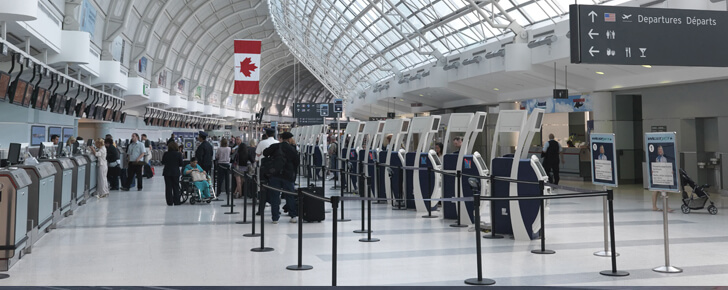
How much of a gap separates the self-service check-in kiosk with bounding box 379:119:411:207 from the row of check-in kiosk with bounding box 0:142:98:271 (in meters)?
5.92

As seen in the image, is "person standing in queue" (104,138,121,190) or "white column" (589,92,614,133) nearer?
"person standing in queue" (104,138,121,190)

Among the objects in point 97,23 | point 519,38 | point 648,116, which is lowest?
point 648,116

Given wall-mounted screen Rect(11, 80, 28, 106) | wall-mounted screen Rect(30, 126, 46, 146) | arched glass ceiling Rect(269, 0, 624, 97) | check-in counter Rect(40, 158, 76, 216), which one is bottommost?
check-in counter Rect(40, 158, 76, 216)

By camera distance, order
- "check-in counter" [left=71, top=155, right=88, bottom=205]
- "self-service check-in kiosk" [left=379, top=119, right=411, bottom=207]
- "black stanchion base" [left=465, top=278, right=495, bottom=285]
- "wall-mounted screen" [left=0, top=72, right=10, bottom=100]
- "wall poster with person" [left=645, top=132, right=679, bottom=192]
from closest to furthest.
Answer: "black stanchion base" [left=465, top=278, right=495, bottom=285] → "wall poster with person" [left=645, top=132, right=679, bottom=192] → "check-in counter" [left=71, top=155, right=88, bottom=205] → "wall-mounted screen" [left=0, top=72, right=10, bottom=100] → "self-service check-in kiosk" [left=379, top=119, right=411, bottom=207]

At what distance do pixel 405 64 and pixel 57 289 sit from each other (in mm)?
29547

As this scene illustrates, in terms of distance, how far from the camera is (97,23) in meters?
25.0

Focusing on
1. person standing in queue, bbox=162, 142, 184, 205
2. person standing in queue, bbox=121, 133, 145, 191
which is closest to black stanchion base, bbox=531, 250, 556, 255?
person standing in queue, bbox=162, 142, 184, 205

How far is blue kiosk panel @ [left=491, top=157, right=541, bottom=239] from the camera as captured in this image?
325 inches

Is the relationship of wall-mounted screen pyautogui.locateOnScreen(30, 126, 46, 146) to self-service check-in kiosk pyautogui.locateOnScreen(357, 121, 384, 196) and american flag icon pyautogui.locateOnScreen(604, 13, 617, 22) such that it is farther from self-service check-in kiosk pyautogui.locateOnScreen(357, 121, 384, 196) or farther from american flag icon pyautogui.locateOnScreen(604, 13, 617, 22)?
american flag icon pyautogui.locateOnScreen(604, 13, 617, 22)

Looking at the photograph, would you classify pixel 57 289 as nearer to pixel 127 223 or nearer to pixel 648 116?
pixel 127 223

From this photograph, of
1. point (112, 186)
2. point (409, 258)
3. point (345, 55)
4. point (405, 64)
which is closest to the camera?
point (409, 258)

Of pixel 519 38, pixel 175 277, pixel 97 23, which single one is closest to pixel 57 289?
pixel 175 277

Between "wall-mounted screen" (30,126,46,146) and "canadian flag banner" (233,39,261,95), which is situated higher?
"canadian flag banner" (233,39,261,95)

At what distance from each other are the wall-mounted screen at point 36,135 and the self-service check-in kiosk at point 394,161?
43.7 feet
